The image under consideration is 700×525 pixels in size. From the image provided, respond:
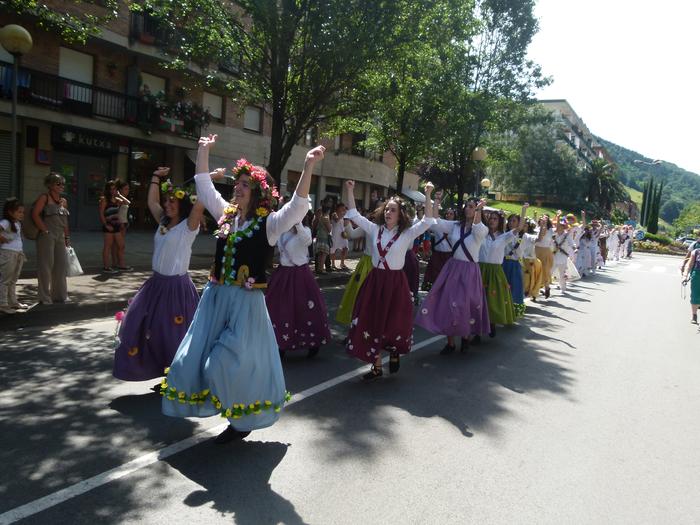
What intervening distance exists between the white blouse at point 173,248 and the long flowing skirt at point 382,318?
1.94 m

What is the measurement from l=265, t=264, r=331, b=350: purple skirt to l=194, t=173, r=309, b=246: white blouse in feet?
7.73

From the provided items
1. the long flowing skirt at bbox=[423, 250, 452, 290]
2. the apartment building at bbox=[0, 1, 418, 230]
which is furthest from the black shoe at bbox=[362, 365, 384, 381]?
the apartment building at bbox=[0, 1, 418, 230]

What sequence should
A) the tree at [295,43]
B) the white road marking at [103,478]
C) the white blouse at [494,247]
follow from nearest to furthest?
1. the white road marking at [103,478]
2. the white blouse at [494,247]
3. the tree at [295,43]

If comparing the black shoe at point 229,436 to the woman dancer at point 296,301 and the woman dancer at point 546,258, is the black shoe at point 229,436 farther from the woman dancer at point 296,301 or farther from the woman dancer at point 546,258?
the woman dancer at point 546,258

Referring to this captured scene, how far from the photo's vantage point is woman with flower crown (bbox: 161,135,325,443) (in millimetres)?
3832

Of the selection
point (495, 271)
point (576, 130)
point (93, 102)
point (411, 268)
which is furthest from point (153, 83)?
point (576, 130)

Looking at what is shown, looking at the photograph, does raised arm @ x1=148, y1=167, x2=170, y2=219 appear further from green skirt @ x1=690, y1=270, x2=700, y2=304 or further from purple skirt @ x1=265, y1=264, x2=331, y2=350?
green skirt @ x1=690, y1=270, x2=700, y2=304

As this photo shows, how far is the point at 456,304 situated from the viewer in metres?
7.30

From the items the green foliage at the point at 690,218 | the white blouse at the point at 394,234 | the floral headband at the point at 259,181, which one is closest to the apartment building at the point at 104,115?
the white blouse at the point at 394,234

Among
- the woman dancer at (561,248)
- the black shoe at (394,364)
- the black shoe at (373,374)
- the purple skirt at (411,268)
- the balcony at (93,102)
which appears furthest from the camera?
the balcony at (93,102)

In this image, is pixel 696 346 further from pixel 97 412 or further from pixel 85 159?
pixel 85 159

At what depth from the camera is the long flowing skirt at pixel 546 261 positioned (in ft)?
45.7

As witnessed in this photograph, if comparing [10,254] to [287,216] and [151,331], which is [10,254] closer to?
[151,331]

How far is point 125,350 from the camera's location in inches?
193
